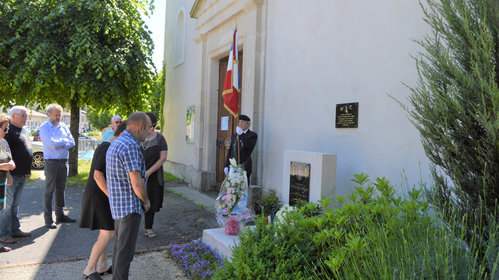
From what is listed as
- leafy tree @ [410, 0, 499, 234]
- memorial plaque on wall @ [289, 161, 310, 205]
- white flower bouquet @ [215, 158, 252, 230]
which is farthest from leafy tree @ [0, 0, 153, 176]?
leafy tree @ [410, 0, 499, 234]

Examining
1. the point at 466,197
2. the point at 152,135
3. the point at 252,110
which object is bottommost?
the point at 466,197

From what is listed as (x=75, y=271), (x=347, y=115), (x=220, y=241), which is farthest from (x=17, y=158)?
(x=347, y=115)

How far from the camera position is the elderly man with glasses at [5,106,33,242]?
201 inches

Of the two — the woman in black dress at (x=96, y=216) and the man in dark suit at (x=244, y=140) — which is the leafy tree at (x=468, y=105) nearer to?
the woman in black dress at (x=96, y=216)

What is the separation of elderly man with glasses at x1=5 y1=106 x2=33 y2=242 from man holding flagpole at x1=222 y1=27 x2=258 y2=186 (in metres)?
3.38

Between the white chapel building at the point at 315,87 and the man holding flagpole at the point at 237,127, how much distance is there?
608 millimetres

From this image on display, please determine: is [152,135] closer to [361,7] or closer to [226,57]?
[361,7]

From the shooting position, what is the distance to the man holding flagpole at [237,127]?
262 inches

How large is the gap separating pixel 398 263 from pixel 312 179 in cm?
273

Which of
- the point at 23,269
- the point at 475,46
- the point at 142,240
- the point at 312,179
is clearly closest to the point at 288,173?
the point at 312,179

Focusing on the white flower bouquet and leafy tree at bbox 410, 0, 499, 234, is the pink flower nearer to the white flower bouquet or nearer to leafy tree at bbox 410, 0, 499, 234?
the white flower bouquet

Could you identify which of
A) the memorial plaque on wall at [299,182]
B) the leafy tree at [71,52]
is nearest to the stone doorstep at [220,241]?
the memorial plaque on wall at [299,182]

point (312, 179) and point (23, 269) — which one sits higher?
point (312, 179)

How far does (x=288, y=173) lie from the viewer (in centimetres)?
522
